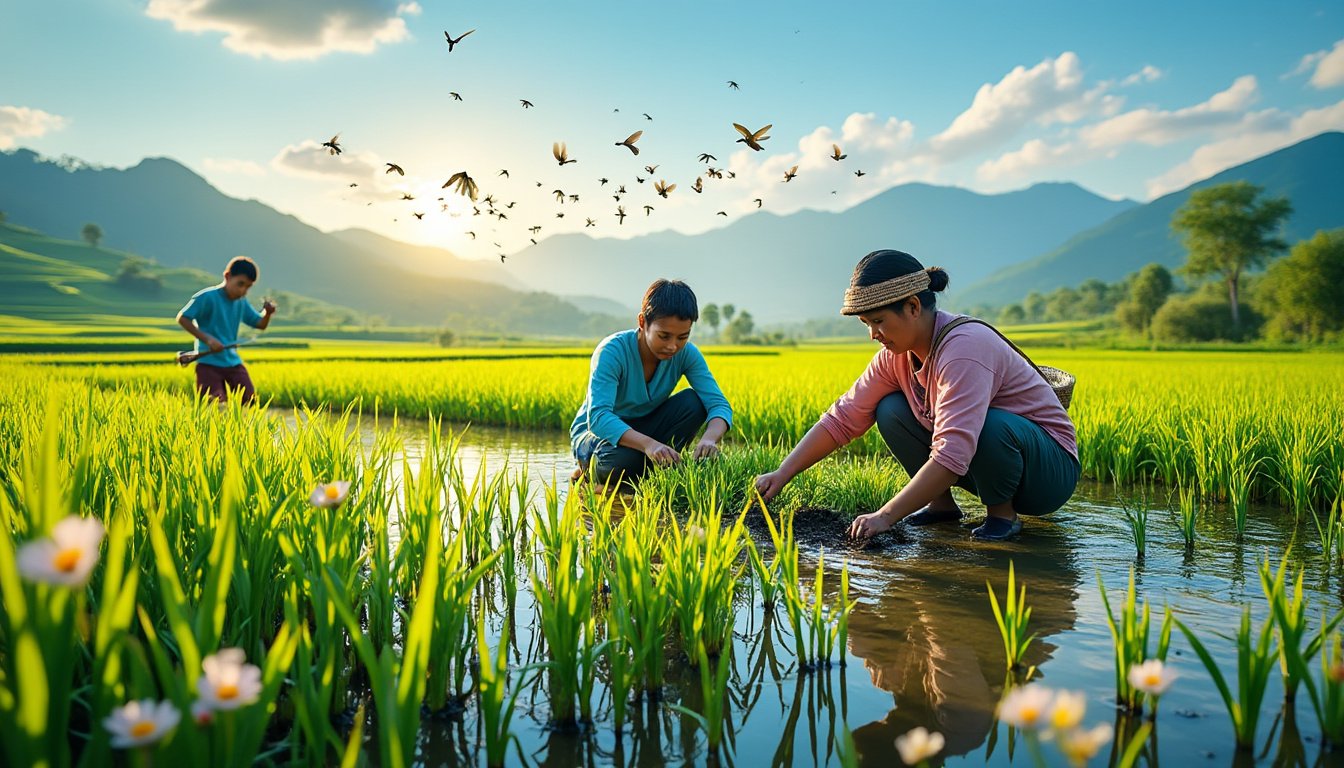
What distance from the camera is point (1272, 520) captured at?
13.8 feet

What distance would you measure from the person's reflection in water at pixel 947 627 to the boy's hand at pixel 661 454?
1.06 metres

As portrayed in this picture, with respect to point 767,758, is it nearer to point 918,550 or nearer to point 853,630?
point 853,630

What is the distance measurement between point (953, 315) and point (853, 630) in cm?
159

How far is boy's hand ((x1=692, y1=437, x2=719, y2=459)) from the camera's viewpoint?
4.14 metres

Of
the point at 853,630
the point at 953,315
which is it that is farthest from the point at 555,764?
the point at 953,315

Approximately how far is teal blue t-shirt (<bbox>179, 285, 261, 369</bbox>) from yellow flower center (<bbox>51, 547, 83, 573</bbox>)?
6411 millimetres

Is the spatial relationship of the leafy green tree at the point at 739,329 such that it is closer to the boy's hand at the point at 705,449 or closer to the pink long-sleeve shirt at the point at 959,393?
the boy's hand at the point at 705,449

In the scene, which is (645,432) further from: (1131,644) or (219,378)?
(219,378)

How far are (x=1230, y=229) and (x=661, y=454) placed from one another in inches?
2906

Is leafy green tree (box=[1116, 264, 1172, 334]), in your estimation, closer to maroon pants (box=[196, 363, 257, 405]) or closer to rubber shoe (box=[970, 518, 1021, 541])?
rubber shoe (box=[970, 518, 1021, 541])

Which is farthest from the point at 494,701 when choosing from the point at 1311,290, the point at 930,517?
the point at 1311,290

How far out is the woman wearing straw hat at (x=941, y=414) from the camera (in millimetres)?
3076

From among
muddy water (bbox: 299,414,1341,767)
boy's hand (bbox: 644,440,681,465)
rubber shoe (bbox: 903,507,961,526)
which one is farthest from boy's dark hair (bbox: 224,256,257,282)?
rubber shoe (bbox: 903,507,961,526)

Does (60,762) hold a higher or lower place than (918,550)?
higher
